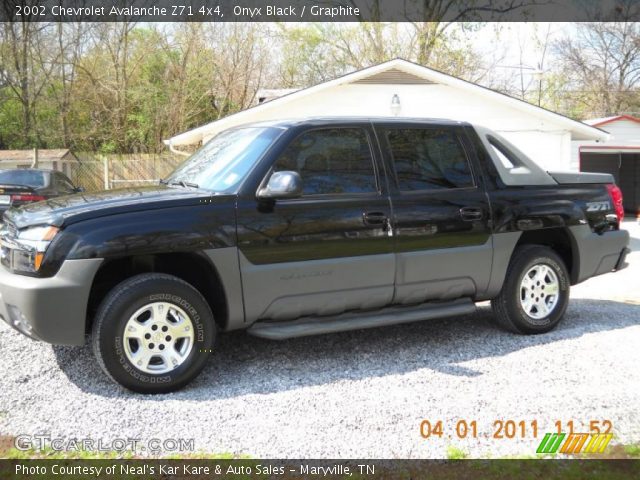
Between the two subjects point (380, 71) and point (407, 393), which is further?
point (380, 71)

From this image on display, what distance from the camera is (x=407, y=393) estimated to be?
181 inches

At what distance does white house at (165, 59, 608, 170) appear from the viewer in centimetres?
1433

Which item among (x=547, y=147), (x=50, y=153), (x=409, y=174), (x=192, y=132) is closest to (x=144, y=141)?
(x=50, y=153)

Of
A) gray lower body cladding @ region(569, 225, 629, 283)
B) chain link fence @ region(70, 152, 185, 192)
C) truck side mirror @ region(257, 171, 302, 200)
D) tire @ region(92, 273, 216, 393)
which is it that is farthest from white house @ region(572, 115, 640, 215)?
tire @ region(92, 273, 216, 393)

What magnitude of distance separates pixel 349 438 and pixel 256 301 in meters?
1.37

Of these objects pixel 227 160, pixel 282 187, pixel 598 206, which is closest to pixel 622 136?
pixel 598 206

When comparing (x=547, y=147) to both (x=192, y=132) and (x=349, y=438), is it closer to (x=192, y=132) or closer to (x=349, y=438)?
(x=192, y=132)

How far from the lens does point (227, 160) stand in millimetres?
5305

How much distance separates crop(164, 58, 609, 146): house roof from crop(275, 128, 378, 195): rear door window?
891 centimetres

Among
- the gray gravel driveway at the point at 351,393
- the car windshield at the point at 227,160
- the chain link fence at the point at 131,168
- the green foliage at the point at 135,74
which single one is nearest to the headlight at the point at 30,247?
the gray gravel driveway at the point at 351,393

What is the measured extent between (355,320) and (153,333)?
1.59 meters

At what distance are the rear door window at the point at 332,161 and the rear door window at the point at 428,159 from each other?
278mm

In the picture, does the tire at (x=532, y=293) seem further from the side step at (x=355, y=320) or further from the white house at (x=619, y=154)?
the white house at (x=619, y=154)
